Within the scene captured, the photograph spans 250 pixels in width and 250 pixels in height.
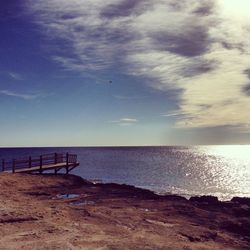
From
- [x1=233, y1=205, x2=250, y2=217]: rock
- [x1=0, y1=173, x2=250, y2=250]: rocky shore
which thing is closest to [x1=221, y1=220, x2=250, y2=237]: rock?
[x1=0, y1=173, x2=250, y2=250]: rocky shore

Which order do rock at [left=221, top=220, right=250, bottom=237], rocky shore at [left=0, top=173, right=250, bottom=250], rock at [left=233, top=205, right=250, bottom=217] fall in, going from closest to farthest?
1. rocky shore at [left=0, top=173, right=250, bottom=250]
2. rock at [left=221, top=220, right=250, bottom=237]
3. rock at [left=233, top=205, right=250, bottom=217]

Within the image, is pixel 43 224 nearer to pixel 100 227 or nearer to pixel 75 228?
pixel 75 228

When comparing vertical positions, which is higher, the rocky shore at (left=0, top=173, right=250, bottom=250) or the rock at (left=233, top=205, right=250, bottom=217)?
the rocky shore at (left=0, top=173, right=250, bottom=250)

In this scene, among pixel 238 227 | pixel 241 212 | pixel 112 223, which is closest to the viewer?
pixel 112 223

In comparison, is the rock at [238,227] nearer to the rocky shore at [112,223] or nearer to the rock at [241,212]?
the rocky shore at [112,223]

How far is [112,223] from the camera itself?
47.0 feet

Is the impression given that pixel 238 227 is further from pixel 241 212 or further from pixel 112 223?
pixel 112 223

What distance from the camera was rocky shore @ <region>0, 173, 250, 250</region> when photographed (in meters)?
11.6

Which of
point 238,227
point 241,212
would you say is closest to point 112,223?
point 238,227

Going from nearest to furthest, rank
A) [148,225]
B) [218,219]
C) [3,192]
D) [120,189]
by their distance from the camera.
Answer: [148,225] → [218,219] → [3,192] → [120,189]

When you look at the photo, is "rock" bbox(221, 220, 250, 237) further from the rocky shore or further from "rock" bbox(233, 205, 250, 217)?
"rock" bbox(233, 205, 250, 217)

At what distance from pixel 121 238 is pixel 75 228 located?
2.12m

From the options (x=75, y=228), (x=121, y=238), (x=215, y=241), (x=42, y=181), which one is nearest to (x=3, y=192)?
(x=42, y=181)

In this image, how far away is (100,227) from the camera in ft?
44.7
